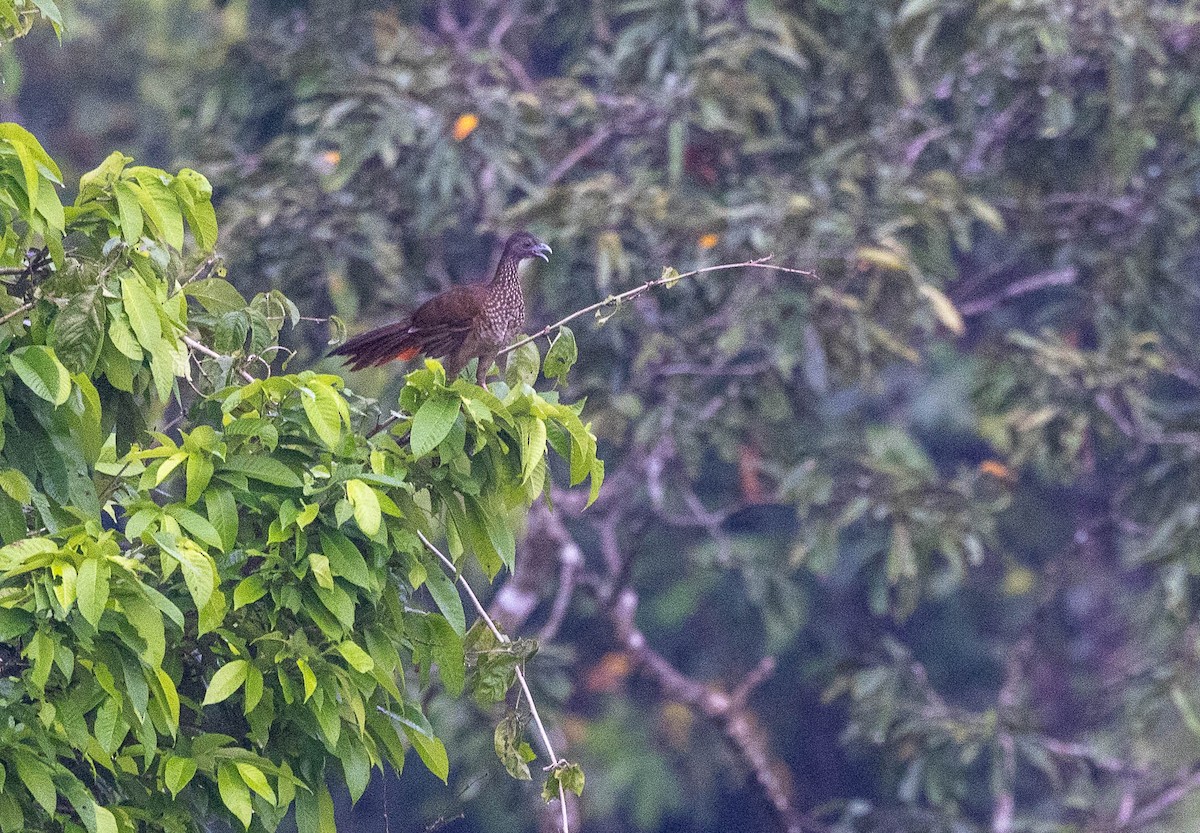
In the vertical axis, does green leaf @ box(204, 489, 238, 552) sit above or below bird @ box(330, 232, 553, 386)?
above

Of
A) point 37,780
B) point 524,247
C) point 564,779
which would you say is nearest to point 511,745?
point 564,779

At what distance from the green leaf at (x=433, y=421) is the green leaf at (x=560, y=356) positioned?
0.24 meters

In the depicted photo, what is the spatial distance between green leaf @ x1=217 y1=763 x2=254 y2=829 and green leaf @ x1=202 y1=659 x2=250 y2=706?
117 millimetres

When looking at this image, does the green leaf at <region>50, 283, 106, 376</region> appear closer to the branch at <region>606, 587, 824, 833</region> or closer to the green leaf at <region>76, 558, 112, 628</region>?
the green leaf at <region>76, 558, 112, 628</region>

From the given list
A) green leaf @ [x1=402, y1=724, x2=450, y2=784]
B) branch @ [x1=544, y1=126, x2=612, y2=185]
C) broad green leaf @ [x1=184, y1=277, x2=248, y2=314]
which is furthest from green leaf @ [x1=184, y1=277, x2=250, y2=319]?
branch @ [x1=544, y1=126, x2=612, y2=185]

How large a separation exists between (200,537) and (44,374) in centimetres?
35

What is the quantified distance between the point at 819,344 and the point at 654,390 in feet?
2.45

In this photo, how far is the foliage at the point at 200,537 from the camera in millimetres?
2256

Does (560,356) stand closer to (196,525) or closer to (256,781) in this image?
(196,525)

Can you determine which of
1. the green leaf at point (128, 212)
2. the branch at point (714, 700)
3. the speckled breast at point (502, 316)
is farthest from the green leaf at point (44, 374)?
the branch at point (714, 700)

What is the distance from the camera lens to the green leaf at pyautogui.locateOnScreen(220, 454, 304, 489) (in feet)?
7.83

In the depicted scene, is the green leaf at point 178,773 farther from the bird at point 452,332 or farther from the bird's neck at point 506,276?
the bird's neck at point 506,276

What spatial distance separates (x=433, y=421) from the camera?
7.82ft

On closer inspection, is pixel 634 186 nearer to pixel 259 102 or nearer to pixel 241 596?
pixel 259 102
